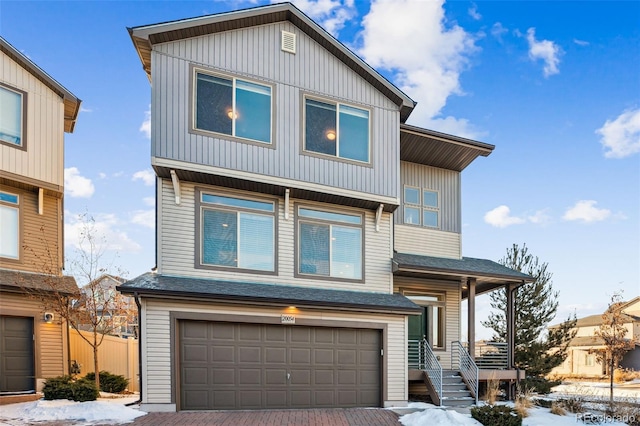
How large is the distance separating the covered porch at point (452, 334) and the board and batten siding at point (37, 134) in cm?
960

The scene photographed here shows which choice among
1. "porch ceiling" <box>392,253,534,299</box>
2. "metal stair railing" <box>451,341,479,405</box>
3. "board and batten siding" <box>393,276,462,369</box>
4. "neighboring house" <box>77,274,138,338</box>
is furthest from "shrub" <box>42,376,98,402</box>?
"metal stair railing" <box>451,341,479,405</box>

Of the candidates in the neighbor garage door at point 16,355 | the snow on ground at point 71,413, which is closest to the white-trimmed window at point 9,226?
the neighbor garage door at point 16,355

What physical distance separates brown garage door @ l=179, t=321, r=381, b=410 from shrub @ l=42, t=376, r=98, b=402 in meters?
1.88

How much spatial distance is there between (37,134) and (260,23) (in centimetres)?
660

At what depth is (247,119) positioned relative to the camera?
1105cm

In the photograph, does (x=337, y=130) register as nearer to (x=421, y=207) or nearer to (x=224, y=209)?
(x=224, y=209)

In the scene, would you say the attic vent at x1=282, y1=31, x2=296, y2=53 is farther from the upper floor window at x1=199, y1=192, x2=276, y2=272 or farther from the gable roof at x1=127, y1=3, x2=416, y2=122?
the upper floor window at x1=199, y1=192, x2=276, y2=272

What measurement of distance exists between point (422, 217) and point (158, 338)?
8.54 m

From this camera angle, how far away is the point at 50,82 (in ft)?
41.1

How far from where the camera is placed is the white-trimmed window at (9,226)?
11.5 meters

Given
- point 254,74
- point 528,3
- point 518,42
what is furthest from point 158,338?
point 518,42

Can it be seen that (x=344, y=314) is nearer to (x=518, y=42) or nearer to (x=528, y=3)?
(x=528, y=3)

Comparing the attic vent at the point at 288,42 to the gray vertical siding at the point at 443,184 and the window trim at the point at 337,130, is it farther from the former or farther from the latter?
the gray vertical siding at the point at 443,184

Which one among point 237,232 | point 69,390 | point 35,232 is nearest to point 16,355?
point 69,390
